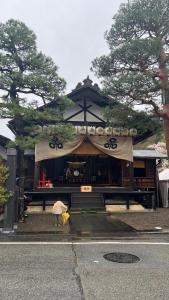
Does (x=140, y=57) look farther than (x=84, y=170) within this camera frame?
No

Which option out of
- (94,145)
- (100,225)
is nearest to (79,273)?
(100,225)

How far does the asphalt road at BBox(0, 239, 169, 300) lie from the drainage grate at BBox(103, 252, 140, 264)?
0.60 feet

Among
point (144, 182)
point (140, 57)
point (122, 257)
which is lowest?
point (122, 257)

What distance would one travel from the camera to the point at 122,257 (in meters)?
8.23

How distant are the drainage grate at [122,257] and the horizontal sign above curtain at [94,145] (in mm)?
11117

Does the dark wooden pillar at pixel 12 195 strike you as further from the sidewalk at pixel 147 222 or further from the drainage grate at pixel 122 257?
the sidewalk at pixel 147 222

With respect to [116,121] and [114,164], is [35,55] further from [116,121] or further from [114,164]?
[114,164]

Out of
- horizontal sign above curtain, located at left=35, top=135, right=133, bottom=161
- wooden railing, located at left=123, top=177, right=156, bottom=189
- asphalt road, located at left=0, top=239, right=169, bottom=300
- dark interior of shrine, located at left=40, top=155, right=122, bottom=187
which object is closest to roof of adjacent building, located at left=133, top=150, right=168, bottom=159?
wooden railing, located at left=123, top=177, right=156, bottom=189

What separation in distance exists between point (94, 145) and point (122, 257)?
477 inches

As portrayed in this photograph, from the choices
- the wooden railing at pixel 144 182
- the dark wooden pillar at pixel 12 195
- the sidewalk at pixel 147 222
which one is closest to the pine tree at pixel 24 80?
the dark wooden pillar at pixel 12 195

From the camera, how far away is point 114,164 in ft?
74.4

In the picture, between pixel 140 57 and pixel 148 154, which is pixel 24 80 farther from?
pixel 148 154

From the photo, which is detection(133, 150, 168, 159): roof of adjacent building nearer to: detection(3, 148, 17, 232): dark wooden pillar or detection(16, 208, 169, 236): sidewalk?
detection(16, 208, 169, 236): sidewalk

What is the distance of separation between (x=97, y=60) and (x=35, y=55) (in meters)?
3.98
